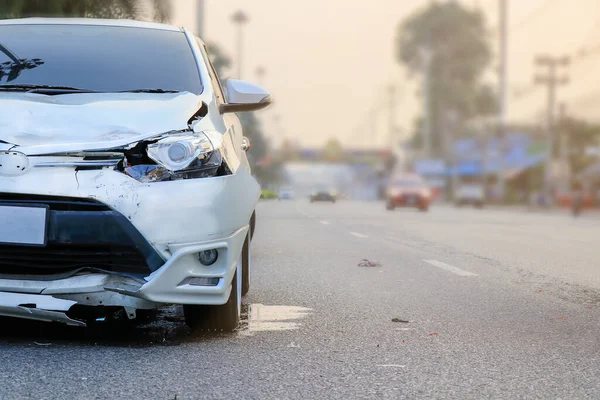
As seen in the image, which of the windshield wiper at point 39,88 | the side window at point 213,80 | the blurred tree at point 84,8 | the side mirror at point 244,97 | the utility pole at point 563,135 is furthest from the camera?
the utility pole at point 563,135

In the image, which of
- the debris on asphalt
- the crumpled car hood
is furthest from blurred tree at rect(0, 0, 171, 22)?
the crumpled car hood

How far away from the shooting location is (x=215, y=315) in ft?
17.8

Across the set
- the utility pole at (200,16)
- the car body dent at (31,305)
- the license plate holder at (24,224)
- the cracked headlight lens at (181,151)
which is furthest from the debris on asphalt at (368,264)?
the utility pole at (200,16)

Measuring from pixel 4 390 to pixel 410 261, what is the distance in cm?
693

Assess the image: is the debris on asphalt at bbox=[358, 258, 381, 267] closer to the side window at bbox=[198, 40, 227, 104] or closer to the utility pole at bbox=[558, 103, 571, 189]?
the side window at bbox=[198, 40, 227, 104]

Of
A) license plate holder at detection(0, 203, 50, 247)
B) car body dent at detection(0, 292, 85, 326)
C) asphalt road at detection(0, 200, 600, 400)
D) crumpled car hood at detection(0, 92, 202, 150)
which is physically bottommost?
asphalt road at detection(0, 200, 600, 400)

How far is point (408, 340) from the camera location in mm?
5441

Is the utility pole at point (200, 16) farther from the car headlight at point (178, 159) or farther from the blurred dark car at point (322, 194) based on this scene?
the car headlight at point (178, 159)

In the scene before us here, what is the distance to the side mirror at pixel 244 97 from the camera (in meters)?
6.05

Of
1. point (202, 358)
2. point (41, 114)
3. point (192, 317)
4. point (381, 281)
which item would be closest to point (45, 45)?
point (41, 114)

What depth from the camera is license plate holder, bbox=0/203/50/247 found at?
4688mm

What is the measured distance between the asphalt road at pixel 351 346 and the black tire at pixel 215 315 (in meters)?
0.08

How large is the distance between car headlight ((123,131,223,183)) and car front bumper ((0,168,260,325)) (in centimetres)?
6

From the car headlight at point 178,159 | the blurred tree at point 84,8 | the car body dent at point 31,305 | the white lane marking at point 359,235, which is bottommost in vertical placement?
the white lane marking at point 359,235
